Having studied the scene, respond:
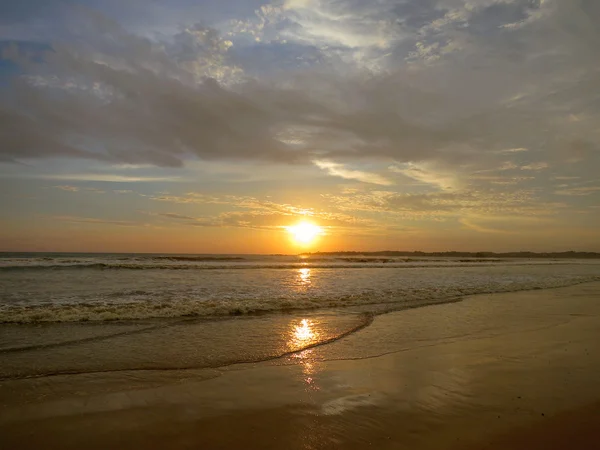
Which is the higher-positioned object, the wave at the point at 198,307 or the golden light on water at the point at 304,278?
the golden light on water at the point at 304,278

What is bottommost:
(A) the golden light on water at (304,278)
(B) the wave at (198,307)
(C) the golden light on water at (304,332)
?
(C) the golden light on water at (304,332)

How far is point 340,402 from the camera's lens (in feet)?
20.5

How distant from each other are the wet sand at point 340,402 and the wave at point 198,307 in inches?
258

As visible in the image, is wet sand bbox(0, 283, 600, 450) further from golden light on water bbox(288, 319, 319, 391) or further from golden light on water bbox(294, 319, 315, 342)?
golden light on water bbox(294, 319, 315, 342)

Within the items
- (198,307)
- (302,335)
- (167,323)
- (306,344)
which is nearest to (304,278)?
(198,307)

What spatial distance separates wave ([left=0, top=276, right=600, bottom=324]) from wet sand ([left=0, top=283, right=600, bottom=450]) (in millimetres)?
6542

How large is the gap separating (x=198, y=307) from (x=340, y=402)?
10.5 m

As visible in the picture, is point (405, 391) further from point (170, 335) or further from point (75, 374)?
point (170, 335)

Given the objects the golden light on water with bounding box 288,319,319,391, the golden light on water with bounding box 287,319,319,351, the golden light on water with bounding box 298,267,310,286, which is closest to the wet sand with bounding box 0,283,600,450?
the golden light on water with bounding box 288,319,319,391

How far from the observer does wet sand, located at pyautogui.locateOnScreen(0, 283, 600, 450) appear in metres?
5.03

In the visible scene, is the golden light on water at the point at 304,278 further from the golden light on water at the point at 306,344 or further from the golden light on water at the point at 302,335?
the golden light on water at the point at 302,335

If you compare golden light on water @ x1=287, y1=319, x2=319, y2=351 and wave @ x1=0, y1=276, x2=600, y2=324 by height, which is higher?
wave @ x1=0, y1=276, x2=600, y2=324

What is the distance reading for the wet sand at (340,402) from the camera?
5.03 m

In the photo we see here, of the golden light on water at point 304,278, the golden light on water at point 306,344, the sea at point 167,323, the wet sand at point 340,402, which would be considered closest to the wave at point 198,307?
the sea at point 167,323
